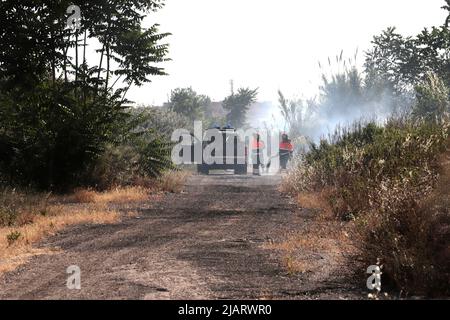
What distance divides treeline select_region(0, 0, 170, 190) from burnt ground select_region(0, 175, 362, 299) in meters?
4.23

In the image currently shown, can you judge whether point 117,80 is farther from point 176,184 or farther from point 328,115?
point 328,115

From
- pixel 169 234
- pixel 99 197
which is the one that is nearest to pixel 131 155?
pixel 99 197

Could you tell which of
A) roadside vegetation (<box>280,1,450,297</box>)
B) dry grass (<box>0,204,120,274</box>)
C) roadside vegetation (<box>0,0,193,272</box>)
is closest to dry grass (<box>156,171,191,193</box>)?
roadside vegetation (<box>0,0,193,272</box>)

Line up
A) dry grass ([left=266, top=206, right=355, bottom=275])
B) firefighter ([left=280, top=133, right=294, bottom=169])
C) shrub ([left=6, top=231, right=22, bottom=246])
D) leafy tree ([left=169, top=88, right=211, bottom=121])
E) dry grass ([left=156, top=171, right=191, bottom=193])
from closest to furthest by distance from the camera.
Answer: dry grass ([left=266, top=206, right=355, bottom=275]) → shrub ([left=6, top=231, right=22, bottom=246]) → dry grass ([left=156, top=171, right=191, bottom=193]) → firefighter ([left=280, top=133, right=294, bottom=169]) → leafy tree ([left=169, top=88, right=211, bottom=121])

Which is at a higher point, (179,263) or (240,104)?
(240,104)

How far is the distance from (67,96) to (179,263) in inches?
380

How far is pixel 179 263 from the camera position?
740 cm

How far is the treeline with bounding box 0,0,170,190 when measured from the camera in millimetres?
13438

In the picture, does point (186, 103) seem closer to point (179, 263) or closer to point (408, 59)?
point (408, 59)

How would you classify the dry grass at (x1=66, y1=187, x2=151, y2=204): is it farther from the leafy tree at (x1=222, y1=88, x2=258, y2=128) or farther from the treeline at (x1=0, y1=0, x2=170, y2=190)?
the leafy tree at (x1=222, y1=88, x2=258, y2=128)

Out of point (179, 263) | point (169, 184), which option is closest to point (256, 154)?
point (169, 184)

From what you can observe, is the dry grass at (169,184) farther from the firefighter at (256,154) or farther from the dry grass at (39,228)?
the firefighter at (256,154)

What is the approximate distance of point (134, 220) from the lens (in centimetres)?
1180

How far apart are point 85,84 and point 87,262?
9.61 meters
